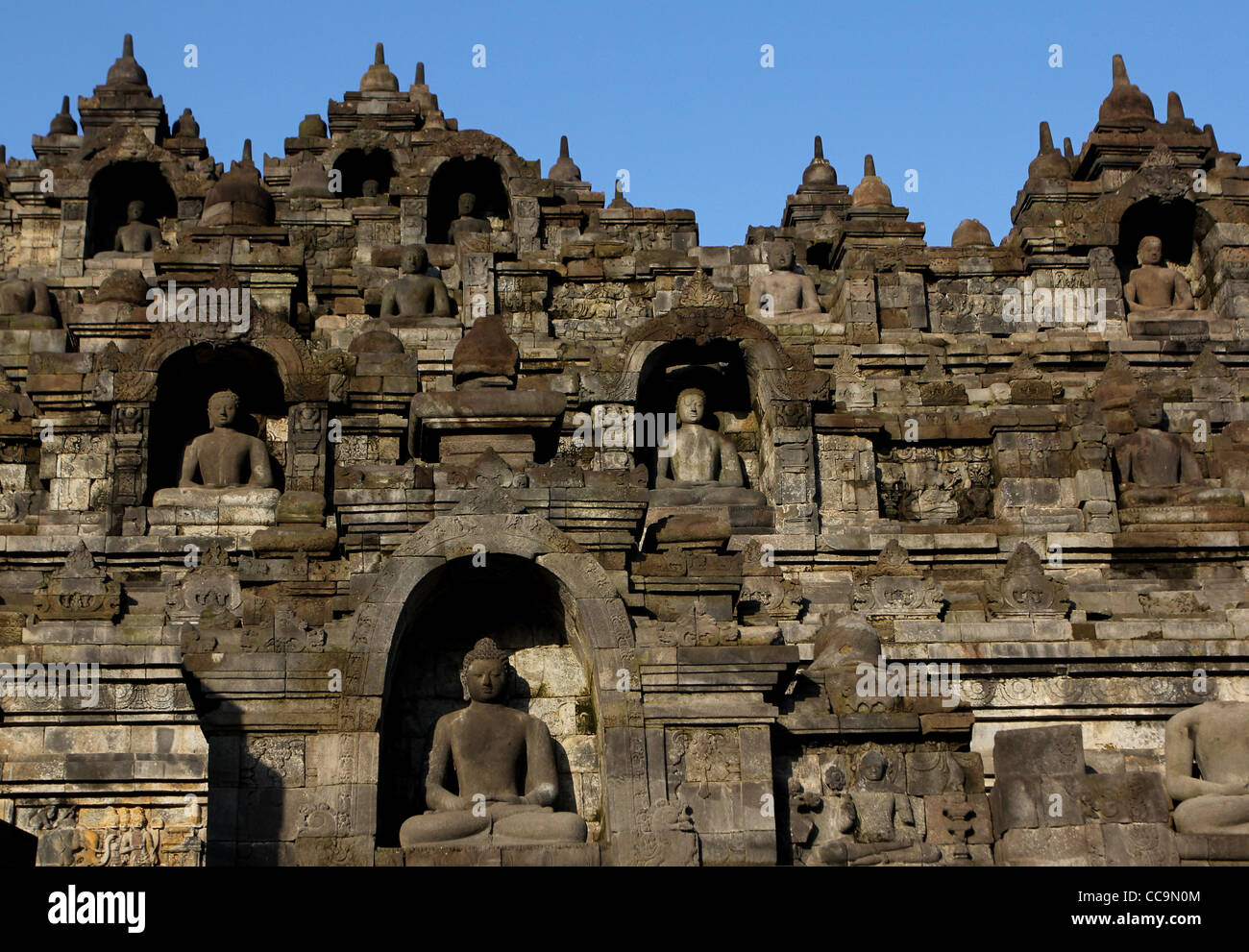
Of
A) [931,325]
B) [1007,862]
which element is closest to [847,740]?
[1007,862]

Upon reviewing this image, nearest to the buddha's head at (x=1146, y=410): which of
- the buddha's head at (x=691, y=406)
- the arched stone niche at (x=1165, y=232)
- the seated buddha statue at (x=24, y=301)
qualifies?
the buddha's head at (x=691, y=406)

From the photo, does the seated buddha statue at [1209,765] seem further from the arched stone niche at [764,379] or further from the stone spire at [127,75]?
the stone spire at [127,75]

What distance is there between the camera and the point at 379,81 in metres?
47.7

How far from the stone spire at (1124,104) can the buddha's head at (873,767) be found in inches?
857

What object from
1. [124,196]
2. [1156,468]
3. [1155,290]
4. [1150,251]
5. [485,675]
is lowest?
[485,675]

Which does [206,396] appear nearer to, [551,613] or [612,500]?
[551,613]

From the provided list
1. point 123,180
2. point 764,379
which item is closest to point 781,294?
point 764,379

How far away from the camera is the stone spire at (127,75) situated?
50.7 metres

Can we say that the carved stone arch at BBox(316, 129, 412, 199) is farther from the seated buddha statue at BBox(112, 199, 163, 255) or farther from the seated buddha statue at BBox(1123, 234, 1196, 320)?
the seated buddha statue at BBox(1123, 234, 1196, 320)

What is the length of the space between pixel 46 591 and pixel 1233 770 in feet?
44.7

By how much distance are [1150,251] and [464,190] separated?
1433 cm

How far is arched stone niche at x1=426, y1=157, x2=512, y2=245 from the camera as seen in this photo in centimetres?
4209

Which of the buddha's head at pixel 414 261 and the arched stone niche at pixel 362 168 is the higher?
the arched stone niche at pixel 362 168

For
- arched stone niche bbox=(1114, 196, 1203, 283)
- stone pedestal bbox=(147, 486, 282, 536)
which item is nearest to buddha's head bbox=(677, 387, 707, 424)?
stone pedestal bbox=(147, 486, 282, 536)
